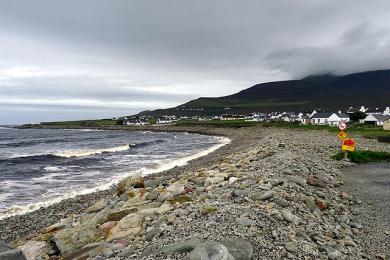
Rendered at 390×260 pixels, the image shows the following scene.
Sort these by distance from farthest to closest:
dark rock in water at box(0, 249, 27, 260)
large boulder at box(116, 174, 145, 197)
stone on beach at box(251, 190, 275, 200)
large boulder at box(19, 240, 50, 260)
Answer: large boulder at box(116, 174, 145, 197), stone on beach at box(251, 190, 275, 200), large boulder at box(19, 240, 50, 260), dark rock in water at box(0, 249, 27, 260)

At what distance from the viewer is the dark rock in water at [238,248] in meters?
6.77

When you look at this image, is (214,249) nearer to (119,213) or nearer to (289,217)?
(289,217)

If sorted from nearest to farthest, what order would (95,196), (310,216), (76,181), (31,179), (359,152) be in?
(310,216)
(95,196)
(359,152)
(76,181)
(31,179)

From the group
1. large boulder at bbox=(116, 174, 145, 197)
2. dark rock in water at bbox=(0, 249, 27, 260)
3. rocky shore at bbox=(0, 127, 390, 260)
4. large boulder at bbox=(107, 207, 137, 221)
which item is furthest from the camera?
large boulder at bbox=(116, 174, 145, 197)

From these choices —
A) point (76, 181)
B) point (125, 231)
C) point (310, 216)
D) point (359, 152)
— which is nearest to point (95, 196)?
point (76, 181)

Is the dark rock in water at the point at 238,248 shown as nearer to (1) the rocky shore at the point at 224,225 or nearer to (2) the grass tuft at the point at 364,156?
(1) the rocky shore at the point at 224,225

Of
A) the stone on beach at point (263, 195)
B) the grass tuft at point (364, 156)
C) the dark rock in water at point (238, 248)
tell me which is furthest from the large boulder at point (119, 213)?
the grass tuft at point (364, 156)

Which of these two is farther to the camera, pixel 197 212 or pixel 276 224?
pixel 197 212

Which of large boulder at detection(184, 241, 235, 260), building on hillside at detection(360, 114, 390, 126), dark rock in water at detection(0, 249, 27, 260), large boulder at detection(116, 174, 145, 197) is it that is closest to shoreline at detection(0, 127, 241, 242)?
large boulder at detection(116, 174, 145, 197)

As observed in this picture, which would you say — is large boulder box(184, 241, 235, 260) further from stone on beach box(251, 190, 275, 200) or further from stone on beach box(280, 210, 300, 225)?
stone on beach box(251, 190, 275, 200)

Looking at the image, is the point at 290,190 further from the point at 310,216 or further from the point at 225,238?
the point at 225,238

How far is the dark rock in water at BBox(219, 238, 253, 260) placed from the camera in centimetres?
677

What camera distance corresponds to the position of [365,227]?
1022 cm

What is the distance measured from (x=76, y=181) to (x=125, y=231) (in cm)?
1984
